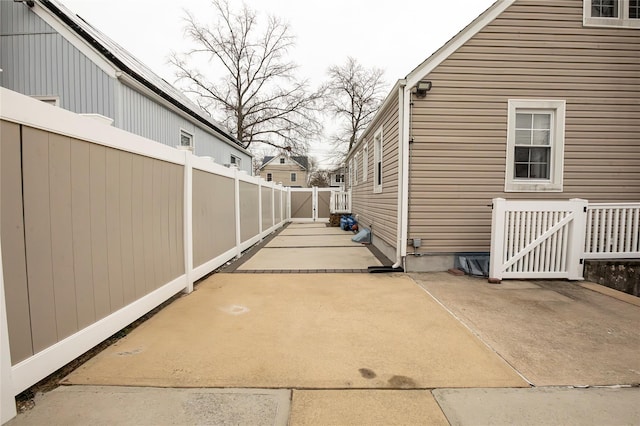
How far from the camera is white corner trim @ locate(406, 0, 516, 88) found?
4977 mm

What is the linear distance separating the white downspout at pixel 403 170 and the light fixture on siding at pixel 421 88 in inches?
5.0

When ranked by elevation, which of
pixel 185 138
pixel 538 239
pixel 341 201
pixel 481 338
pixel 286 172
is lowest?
pixel 481 338

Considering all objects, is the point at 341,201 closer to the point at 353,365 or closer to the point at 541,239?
the point at 541,239

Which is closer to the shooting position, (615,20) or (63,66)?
(615,20)

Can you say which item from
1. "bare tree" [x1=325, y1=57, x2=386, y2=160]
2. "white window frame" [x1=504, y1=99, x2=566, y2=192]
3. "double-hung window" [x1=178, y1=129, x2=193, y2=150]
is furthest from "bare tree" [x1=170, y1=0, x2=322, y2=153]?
"white window frame" [x1=504, y1=99, x2=566, y2=192]

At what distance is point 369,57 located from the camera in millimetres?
24281

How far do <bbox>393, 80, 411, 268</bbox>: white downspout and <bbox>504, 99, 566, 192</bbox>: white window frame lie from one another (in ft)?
5.86

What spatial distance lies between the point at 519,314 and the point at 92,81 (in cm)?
857

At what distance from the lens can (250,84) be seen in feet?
70.5

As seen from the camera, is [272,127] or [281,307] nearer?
[281,307]

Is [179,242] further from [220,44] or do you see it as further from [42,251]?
[220,44]

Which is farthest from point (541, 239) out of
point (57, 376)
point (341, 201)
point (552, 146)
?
point (341, 201)

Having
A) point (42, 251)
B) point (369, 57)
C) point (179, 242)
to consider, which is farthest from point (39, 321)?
point (369, 57)

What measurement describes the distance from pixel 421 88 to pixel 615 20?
11.9ft
